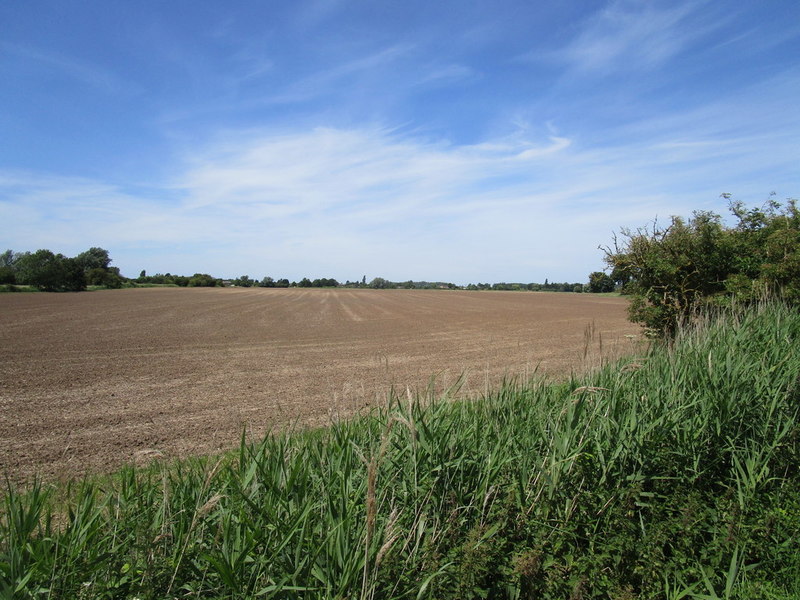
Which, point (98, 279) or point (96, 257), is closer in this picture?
point (98, 279)

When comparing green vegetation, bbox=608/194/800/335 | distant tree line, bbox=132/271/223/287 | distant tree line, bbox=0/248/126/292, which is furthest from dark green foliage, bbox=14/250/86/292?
green vegetation, bbox=608/194/800/335

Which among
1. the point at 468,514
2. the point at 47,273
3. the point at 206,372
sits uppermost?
the point at 47,273

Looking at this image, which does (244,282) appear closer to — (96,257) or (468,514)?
(96,257)

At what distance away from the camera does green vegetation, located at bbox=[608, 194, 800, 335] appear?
13305mm

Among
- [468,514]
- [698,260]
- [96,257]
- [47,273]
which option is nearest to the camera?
[468,514]

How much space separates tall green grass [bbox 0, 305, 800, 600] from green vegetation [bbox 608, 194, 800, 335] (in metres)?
10.2

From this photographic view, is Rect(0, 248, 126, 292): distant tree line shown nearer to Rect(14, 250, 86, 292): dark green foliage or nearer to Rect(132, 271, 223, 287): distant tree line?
Rect(14, 250, 86, 292): dark green foliage

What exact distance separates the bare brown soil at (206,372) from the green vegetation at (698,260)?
229cm

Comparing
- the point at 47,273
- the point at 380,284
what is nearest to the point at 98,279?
the point at 47,273

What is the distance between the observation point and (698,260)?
14094 millimetres

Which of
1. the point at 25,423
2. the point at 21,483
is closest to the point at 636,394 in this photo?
the point at 21,483

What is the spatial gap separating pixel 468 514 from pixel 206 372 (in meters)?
14.3

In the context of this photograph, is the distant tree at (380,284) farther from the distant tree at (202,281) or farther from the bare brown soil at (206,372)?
the bare brown soil at (206,372)

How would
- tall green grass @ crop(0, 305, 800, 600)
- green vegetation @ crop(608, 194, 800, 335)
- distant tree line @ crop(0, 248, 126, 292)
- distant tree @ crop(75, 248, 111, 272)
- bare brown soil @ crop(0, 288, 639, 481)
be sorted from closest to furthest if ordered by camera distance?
tall green grass @ crop(0, 305, 800, 600)
bare brown soil @ crop(0, 288, 639, 481)
green vegetation @ crop(608, 194, 800, 335)
distant tree line @ crop(0, 248, 126, 292)
distant tree @ crop(75, 248, 111, 272)
